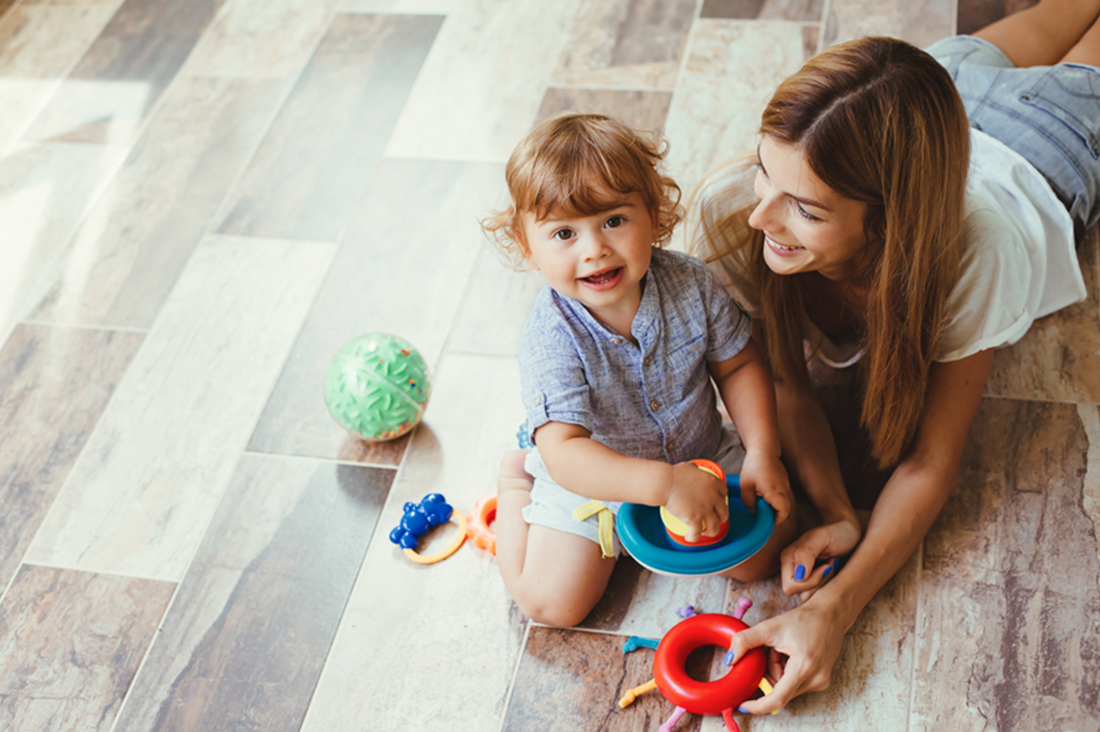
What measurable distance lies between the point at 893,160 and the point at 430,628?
886mm

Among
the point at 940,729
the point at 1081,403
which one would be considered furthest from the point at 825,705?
the point at 1081,403

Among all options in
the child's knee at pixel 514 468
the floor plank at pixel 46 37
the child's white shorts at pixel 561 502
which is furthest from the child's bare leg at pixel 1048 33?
the floor plank at pixel 46 37

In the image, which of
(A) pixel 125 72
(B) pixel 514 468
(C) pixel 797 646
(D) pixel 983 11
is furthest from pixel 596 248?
(A) pixel 125 72

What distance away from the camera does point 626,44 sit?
223cm

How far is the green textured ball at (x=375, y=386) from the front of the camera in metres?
1.48

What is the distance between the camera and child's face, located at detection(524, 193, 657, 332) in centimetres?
110

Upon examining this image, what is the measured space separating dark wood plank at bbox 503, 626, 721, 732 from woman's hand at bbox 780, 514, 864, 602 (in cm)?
15

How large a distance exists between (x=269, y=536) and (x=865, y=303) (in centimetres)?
98

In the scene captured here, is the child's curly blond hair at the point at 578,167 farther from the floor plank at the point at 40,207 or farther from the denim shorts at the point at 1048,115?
the floor plank at the point at 40,207

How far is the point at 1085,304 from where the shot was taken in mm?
1611

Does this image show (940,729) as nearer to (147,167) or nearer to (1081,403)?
(1081,403)

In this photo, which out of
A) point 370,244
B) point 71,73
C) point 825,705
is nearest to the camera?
point 825,705

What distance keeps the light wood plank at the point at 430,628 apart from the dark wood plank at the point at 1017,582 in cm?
57

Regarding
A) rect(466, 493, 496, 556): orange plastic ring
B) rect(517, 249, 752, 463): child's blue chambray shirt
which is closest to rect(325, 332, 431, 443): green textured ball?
rect(466, 493, 496, 556): orange plastic ring
